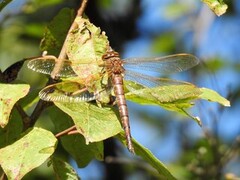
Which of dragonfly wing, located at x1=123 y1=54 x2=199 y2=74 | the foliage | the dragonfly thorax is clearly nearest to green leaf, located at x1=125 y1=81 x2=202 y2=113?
the foliage

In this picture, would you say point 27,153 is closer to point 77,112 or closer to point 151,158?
point 77,112

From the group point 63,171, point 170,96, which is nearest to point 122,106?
point 170,96

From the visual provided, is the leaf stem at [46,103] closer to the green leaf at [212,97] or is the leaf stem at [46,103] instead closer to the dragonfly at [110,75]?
the dragonfly at [110,75]

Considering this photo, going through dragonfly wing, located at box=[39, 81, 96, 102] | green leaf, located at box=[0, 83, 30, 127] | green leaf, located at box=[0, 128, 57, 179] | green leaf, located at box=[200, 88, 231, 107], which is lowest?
green leaf, located at box=[0, 128, 57, 179]

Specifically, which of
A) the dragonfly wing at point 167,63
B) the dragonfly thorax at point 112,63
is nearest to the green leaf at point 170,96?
the dragonfly thorax at point 112,63

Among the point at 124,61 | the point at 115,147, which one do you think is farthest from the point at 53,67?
the point at 115,147

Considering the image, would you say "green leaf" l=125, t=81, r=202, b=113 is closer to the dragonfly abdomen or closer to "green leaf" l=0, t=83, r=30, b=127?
the dragonfly abdomen
